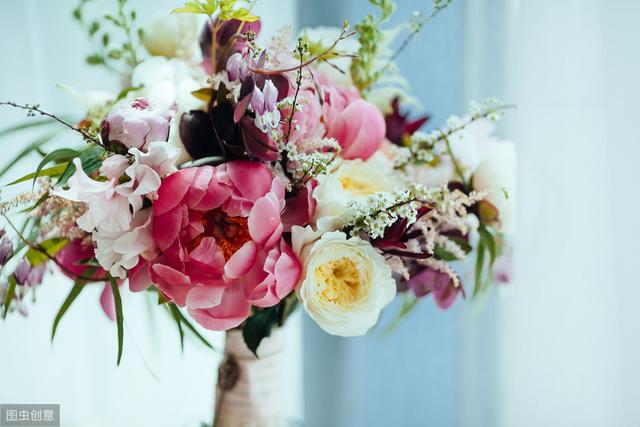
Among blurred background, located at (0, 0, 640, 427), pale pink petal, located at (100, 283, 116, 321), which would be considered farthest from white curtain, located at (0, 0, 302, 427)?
pale pink petal, located at (100, 283, 116, 321)

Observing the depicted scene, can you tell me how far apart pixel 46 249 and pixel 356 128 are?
14.6 inches

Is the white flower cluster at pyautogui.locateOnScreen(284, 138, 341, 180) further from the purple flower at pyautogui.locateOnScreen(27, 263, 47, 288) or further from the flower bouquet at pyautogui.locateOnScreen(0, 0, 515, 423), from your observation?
the purple flower at pyautogui.locateOnScreen(27, 263, 47, 288)

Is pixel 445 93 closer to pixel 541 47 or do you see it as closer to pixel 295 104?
pixel 541 47

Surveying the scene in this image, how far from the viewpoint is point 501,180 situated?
665 mm

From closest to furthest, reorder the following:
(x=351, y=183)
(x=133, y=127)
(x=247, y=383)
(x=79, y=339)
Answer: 1. (x=133, y=127)
2. (x=351, y=183)
3. (x=247, y=383)
4. (x=79, y=339)

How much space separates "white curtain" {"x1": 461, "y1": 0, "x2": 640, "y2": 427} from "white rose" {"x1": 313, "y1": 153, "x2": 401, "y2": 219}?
0.17 metres

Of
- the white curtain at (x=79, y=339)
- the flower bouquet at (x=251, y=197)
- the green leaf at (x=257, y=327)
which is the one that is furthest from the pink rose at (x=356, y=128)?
the white curtain at (x=79, y=339)

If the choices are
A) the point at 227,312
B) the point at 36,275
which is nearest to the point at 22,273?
the point at 36,275

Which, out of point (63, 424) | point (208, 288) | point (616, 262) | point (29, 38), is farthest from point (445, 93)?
point (63, 424)

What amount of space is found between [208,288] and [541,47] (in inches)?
19.0

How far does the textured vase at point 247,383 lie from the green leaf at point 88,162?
0.32 m

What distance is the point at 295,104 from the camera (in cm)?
55

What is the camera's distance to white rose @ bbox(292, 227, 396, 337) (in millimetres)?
553

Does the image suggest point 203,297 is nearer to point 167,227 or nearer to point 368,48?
point 167,227
